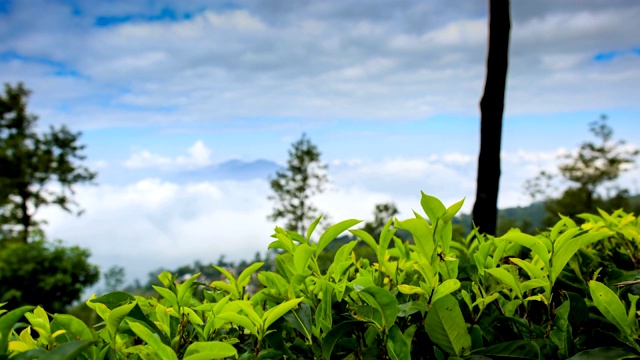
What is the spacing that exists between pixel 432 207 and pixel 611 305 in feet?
1.14

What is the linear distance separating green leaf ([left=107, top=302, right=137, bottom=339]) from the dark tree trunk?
13.6ft

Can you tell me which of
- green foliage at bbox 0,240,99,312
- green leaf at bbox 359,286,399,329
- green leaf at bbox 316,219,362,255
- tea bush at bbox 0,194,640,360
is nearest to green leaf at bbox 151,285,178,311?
tea bush at bbox 0,194,640,360

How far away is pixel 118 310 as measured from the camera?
32.1 inches

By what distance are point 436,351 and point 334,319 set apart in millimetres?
211

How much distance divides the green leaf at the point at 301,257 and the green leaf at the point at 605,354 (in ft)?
1.65

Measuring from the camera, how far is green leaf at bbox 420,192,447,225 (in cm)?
92

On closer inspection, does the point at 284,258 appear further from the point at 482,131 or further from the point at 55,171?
the point at 55,171

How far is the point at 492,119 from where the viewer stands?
470cm

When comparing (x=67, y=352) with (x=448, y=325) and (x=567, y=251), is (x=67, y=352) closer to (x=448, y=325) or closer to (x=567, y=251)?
(x=448, y=325)

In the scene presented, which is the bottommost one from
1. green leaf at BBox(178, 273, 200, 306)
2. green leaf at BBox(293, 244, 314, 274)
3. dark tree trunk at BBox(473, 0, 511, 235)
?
green leaf at BBox(178, 273, 200, 306)

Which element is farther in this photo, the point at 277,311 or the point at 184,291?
the point at 184,291

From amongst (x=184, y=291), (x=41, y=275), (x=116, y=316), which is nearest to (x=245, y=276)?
(x=184, y=291)

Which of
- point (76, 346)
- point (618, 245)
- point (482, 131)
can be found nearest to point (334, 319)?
point (76, 346)

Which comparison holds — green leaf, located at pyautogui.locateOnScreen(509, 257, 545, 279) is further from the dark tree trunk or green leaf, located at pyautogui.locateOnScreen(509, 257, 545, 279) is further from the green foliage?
the green foliage
